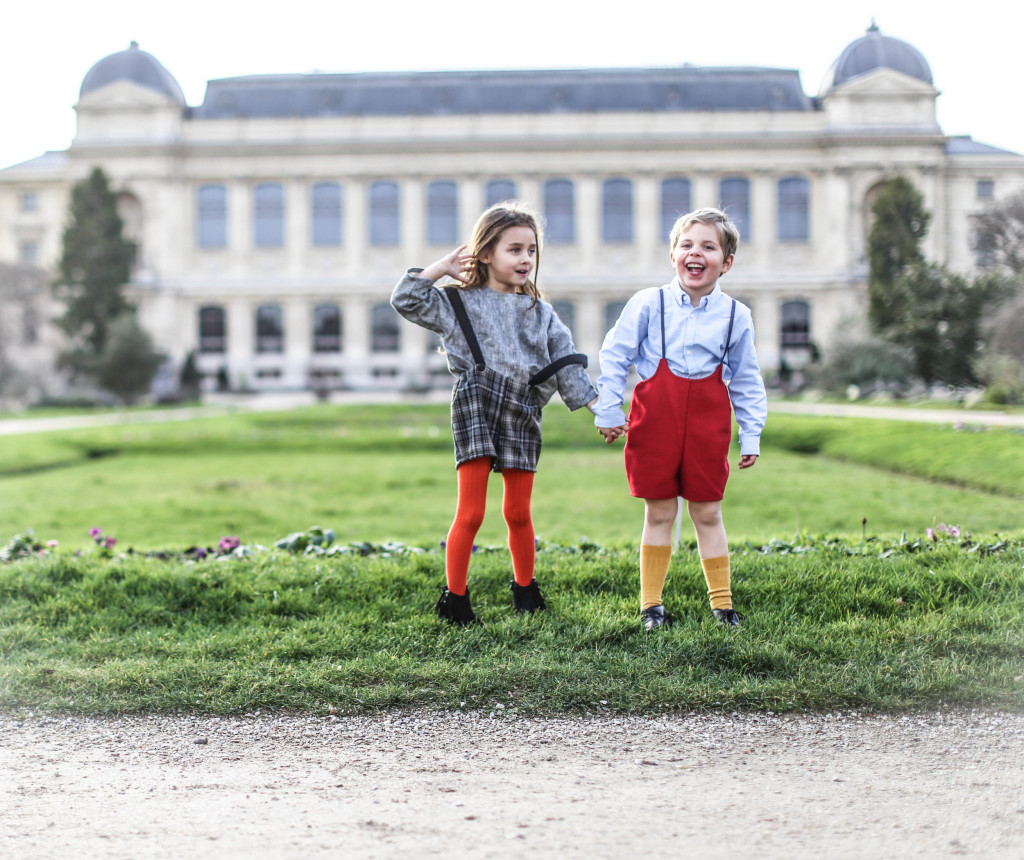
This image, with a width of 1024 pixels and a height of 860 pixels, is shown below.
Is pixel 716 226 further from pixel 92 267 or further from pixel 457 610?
pixel 92 267

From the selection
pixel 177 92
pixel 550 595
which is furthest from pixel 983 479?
pixel 177 92

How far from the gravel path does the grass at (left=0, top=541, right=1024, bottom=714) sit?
0.17 meters

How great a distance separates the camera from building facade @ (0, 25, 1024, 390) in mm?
42938

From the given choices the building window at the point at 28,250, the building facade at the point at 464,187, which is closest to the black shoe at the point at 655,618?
the building facade at the point at 464,187

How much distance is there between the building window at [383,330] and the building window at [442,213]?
12.5 ft

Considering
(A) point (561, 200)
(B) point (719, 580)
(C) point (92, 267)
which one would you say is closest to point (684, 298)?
(B) point (719, 580)

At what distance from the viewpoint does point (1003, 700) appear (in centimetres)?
321

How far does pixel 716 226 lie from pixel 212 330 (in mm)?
43361

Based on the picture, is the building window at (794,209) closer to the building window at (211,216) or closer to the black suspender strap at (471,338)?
the building window at (211,216)

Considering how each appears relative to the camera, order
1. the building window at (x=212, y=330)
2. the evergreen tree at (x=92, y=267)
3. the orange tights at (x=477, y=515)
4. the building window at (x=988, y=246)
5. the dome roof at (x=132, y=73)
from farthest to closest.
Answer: the building window at (x=212, y=330)
the dome roof at (x=132, y=73)
the evergreen tree at (x=92, y=267)
the building window at (x=988, y=246)
the orange tights at (x=477, y=515)

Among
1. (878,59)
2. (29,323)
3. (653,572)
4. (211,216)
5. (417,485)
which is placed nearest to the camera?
(653,572)

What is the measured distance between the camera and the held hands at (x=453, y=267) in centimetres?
377

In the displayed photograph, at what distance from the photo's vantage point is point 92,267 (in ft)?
116

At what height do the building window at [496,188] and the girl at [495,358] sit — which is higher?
the building window at [496,188]
